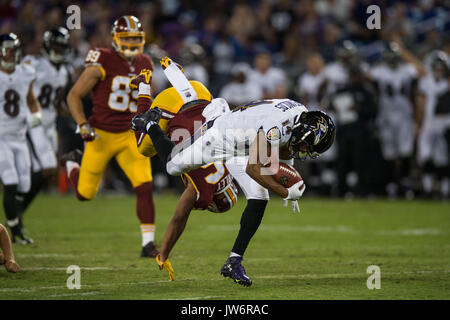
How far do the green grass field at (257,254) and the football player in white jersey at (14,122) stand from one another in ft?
1.48

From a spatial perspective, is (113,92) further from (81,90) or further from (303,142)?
(303,142)

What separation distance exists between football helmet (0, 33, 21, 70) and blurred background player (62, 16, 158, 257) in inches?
35.9

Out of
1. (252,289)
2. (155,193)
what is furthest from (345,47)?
(252,289)

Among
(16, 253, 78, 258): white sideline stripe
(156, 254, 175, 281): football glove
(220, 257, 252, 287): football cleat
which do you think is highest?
(220, 257, 252, 287): football cleat

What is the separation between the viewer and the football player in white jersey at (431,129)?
11.9m

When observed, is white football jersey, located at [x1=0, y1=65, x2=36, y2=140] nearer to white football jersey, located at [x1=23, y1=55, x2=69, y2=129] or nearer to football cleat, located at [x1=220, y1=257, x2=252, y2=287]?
white football jersey, located at [x1=23, y1=55, x2=69, y2=129]

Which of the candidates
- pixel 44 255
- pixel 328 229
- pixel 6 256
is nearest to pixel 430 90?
pixel 328 229

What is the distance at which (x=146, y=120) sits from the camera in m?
5.97

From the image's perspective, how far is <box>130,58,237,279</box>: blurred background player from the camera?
19.4 feet

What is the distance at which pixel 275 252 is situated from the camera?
7246mm

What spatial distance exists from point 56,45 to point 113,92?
6.52 ft

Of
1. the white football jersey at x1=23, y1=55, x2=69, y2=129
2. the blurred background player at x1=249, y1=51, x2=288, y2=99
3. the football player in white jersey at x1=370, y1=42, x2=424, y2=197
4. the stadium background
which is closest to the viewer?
the white football jersey at x1=23, y1=55, x2=69, y2=129

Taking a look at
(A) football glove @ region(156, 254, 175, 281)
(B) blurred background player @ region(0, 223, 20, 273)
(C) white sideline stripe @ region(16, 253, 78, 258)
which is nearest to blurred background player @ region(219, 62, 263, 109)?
(C) white sideline stripe @ region(16, 253, 78, 258)

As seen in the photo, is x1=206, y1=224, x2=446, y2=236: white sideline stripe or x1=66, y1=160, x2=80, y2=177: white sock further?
x1=206, y1=224, x2=446, y2=236: white sideline stripe
